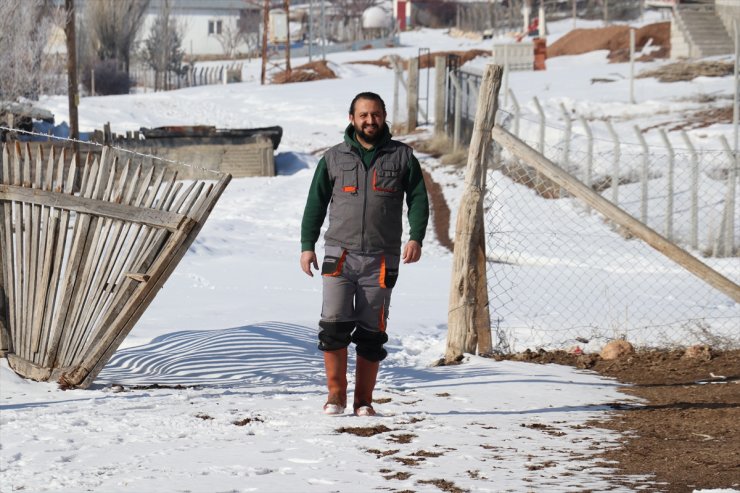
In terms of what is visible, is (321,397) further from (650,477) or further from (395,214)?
(650,477)

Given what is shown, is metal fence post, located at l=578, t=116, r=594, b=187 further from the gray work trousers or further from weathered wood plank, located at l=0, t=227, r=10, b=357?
the gray work trousers

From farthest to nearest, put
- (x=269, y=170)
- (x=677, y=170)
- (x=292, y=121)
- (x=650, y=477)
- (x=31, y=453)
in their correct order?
(x=292, y=121)
(x=269, y=170)
(x=677, y=170)
(x=31, y=453)
(x=650, y=477)

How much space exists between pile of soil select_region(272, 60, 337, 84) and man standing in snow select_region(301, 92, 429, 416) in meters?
43.8

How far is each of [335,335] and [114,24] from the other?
172 feet

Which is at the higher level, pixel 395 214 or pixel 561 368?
pixel 395 214

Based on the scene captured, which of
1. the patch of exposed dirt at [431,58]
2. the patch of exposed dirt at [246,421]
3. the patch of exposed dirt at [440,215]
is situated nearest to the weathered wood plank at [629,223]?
the patch of exposed dirt at [246,421]

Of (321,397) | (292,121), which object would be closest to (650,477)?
(321,397)

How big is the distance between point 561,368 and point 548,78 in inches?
1195

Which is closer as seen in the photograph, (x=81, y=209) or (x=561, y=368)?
(x=81, y=209)

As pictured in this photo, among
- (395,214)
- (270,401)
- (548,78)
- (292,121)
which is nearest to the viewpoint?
(395,214)

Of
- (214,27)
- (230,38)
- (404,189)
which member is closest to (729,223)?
(404,189)

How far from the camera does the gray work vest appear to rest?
534cm

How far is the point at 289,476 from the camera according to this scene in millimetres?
4480

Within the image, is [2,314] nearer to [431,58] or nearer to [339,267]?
[339,267]
